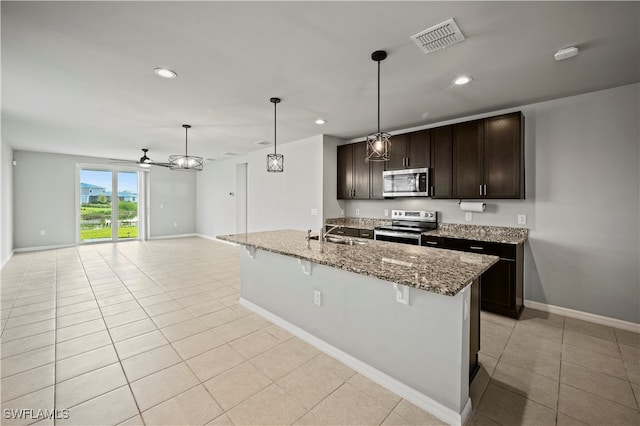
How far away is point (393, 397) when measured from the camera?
190 cm

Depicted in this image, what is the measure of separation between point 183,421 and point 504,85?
13.1 feet

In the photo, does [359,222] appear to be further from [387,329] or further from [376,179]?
[387,329]

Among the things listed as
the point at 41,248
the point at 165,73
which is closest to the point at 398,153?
the point at 165,73

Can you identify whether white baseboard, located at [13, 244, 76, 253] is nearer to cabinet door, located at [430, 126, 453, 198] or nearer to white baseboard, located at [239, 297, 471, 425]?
white baseboard, located at [239, 297, 471, 425]

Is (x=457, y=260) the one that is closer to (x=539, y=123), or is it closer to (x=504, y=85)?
(x=504, y=85)

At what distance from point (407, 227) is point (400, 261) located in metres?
2.41

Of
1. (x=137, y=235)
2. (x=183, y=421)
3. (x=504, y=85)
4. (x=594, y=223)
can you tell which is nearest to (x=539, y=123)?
(x=504, y=85)

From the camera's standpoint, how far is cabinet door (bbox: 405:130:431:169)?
405 cm

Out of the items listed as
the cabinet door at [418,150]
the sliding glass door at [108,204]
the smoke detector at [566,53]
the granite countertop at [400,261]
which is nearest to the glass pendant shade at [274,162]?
the granite countertop at [400,261]

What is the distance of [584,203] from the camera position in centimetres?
310

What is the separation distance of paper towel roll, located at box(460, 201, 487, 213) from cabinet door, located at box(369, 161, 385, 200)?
1.24 metres

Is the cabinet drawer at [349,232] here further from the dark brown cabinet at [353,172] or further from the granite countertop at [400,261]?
the granite countertop at [400,261]

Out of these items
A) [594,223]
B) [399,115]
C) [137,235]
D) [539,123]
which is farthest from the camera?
[137,235]

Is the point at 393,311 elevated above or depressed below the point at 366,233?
below
